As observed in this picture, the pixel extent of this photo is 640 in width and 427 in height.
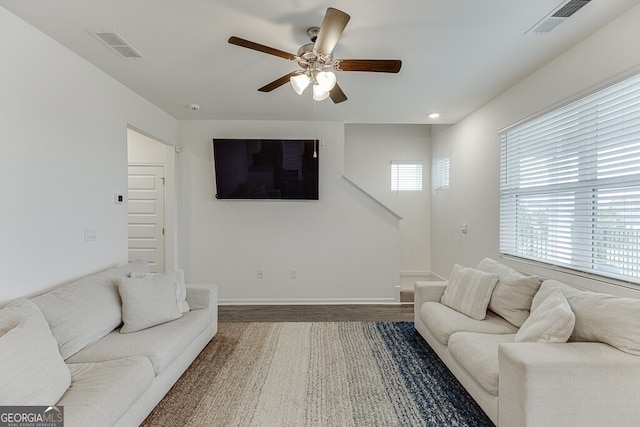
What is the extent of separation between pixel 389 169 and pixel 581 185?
3319 mm

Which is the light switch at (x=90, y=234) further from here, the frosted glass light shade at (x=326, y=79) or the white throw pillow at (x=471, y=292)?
the white throw pillow at (x=471, y=292)

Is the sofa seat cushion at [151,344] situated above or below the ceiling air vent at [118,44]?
below

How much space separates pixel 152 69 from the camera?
2.67 metres

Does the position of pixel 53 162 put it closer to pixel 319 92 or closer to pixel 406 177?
pixel 319 92

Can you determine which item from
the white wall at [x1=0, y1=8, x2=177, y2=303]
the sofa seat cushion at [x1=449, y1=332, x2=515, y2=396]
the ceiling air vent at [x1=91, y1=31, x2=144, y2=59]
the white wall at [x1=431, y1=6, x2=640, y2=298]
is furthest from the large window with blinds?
the white wall at [x1=0, y1=8, x2=177, y2=303]

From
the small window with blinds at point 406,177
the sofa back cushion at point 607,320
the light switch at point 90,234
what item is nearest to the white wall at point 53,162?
the light switch at point 90,234

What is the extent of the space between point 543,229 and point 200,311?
322 centimetres

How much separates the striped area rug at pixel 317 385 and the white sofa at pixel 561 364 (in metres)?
0.32

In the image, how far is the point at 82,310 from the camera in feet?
6.59

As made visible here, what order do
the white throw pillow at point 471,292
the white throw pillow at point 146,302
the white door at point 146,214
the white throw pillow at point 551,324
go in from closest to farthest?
the white throw pillow at point 551,324
the white throw pillow at point 146,302
the white throw pillow at point 471,292
the white door at point 146,214

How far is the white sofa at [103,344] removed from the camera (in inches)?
54.2

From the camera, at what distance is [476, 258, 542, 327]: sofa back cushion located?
231 centimetres

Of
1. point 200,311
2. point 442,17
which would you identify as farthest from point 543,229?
point 200,311

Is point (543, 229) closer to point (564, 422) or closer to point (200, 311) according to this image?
point (564, 422)
